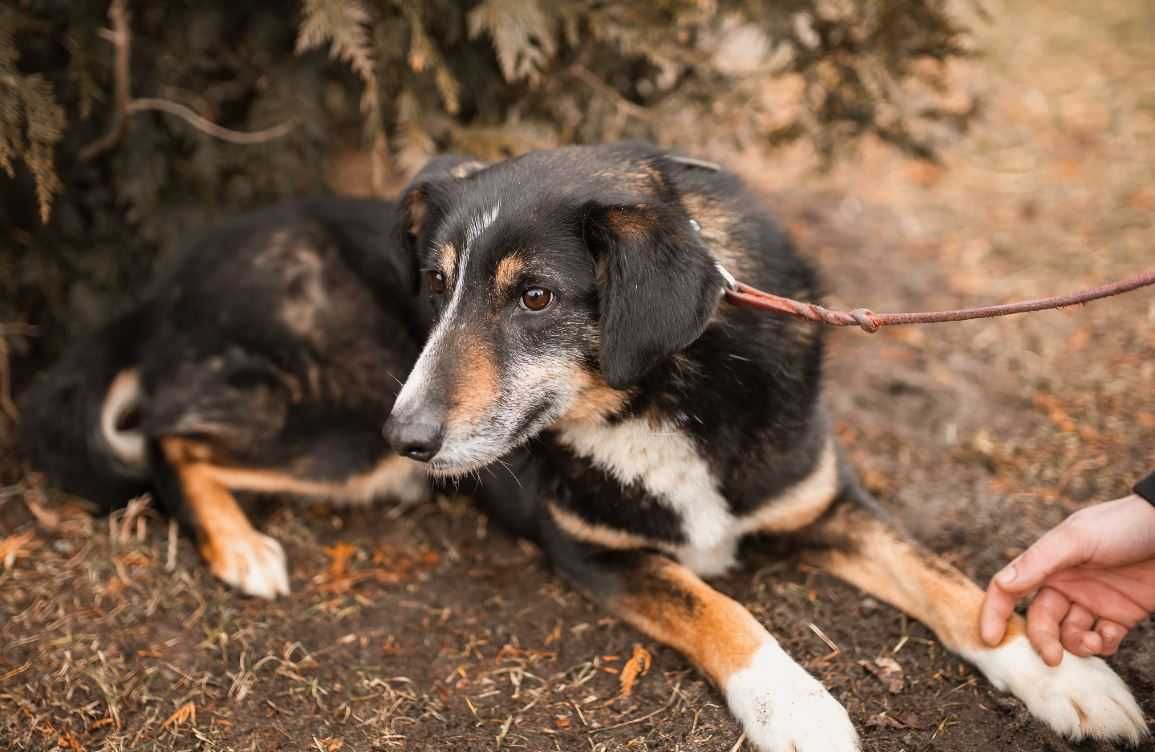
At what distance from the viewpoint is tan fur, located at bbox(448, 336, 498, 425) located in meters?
2.77

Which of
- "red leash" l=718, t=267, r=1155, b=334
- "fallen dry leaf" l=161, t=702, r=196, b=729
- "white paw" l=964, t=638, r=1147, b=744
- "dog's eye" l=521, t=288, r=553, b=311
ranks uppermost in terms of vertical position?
"red leash" l=718, t=267, r=1155, b=334

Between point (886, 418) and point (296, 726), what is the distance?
2.88 metres

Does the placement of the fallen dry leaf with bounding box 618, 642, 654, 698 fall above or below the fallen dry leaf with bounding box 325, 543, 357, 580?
above

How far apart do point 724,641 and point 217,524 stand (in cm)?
201

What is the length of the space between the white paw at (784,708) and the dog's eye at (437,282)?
1453 mm

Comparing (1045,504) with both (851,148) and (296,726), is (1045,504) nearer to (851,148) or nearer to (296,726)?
(851,148)

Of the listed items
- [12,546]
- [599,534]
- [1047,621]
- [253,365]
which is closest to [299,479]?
[253,365]

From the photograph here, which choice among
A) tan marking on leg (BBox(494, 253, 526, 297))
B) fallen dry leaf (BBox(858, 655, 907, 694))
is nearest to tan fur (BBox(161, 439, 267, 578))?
tan marking on leg (BBox(494, 253, 526, 297))

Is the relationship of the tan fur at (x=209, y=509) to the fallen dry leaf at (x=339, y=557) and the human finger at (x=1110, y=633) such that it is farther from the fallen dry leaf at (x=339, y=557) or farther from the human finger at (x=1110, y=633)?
the human finger at (x=1110, y=633)

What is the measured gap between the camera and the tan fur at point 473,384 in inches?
109

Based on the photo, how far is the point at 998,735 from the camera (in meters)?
2.80

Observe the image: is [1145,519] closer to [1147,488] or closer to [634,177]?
[1147,488]

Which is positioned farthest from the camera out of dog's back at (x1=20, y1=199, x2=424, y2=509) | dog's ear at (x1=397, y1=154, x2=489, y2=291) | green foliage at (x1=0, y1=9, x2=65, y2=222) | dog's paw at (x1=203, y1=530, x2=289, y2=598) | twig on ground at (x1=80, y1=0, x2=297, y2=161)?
twig on ground at (x1=80, y1=0, x2=297, y2=161)

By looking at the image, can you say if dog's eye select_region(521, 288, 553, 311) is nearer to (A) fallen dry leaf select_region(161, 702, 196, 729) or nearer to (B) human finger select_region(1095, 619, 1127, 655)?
(A) fallen dry leaf select_region(161, 702, 196, 729)
